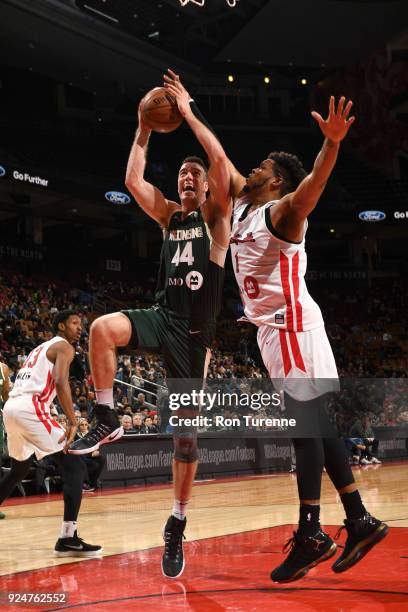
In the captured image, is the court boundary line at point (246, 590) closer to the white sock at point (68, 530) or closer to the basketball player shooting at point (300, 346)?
the basketball player shooting at point (300, 346)

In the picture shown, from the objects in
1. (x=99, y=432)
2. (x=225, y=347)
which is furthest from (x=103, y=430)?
(x=225, y=347)

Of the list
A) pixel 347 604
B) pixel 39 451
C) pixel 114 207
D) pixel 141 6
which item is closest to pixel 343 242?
pixel 114 207

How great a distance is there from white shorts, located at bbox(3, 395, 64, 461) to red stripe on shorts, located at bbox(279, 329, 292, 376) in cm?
276

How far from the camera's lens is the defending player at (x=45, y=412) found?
227 inches

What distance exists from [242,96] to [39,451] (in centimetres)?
2863

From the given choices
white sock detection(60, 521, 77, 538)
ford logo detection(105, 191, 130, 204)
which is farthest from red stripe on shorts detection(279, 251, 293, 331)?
ford logo detection(105, 191, 130, 204)

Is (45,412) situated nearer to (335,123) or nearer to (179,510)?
(179,510)

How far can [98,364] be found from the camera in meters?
4.30

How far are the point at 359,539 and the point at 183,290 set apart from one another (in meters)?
1.85

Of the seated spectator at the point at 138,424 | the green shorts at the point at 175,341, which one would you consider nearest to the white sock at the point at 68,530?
the green shorts at the point at 175,341

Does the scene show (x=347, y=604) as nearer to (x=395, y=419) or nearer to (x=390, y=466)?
(x=390, y=466)

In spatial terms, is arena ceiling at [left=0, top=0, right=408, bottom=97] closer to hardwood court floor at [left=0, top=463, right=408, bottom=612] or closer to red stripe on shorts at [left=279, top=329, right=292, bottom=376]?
hardwood court floor at [left=0, top=463, right=408, bottom=612]

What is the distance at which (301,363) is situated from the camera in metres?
3.92

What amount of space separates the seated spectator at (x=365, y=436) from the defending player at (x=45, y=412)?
38.8 feet
